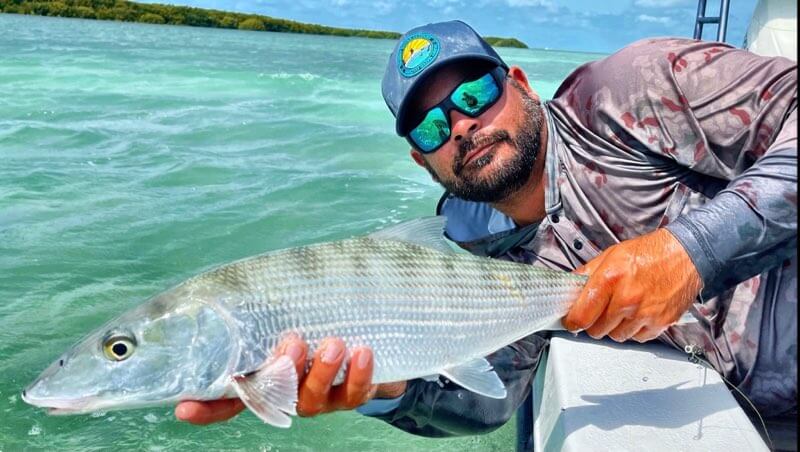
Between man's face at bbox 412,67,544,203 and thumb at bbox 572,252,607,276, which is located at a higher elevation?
man's face at bbox 412,67,544,203

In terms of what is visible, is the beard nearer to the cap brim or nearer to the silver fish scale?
the cap brim

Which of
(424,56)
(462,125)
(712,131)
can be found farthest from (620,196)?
(424,56)

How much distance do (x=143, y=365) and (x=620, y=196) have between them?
1.87 m

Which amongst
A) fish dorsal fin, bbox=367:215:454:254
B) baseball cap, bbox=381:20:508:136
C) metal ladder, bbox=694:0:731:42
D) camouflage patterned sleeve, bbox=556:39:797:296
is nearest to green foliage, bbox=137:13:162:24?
metal ladder, bbox=694:0:731:42

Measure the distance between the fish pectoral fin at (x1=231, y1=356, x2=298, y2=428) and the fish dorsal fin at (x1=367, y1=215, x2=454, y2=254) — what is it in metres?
0.66

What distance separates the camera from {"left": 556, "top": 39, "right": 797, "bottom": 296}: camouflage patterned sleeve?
2186mm

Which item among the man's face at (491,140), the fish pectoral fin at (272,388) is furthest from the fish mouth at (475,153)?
the fish pectoral fin at (272,388)

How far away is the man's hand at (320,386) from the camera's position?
7.01 feet

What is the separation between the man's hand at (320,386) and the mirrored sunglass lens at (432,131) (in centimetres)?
121

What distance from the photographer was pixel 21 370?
14.3 feet

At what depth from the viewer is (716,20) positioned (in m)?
6.23

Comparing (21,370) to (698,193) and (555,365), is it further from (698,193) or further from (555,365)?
(698,193)

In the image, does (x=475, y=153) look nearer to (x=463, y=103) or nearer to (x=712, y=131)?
(x=463, y=103)

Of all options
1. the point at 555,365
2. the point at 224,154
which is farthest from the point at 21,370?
the point at 224,154
